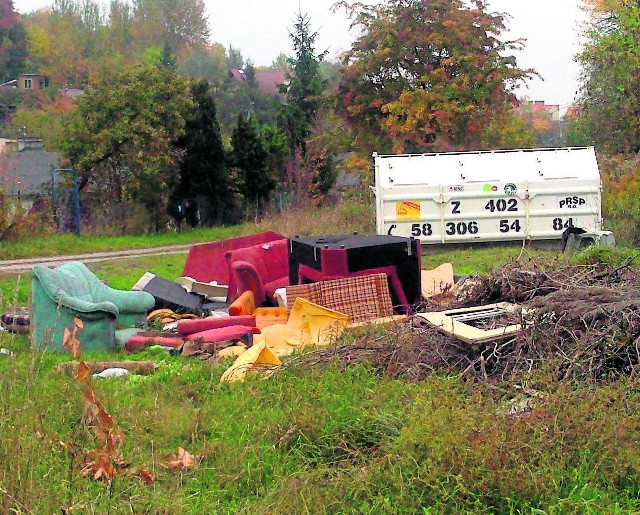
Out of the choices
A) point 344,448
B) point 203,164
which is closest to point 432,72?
point 203,164

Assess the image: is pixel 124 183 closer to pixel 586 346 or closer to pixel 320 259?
pixel 320 259

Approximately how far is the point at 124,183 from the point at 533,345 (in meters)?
20.0

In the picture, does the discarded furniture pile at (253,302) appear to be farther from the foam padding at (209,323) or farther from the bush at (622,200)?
the bush at (622,200)

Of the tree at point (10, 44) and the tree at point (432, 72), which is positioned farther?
the tree at point (10, 44)

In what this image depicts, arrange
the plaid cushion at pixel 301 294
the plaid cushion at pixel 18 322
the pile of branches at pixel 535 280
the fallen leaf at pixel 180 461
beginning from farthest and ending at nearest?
the plaid cushion at pixel 301 294 < the plaid cushion at pixel 18 322 < the pile of branches at pixel 535 280 < the fallen leaf at pixel 180 461

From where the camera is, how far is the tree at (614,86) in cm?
2705

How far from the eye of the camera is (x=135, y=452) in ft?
17.2

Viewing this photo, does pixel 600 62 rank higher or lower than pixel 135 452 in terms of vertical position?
higher

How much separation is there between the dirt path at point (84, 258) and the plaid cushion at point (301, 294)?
9268 millimetres

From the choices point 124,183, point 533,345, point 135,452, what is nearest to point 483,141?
point 124,183

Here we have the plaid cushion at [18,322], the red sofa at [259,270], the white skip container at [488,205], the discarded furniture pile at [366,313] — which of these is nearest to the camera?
the discarded furniture pile at [366,313]

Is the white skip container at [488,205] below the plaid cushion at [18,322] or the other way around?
the other way around

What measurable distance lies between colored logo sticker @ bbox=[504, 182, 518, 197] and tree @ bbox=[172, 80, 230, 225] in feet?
39.1

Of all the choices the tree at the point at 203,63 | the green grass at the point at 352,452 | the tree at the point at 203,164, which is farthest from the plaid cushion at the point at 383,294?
the tree at the point at 203,63
